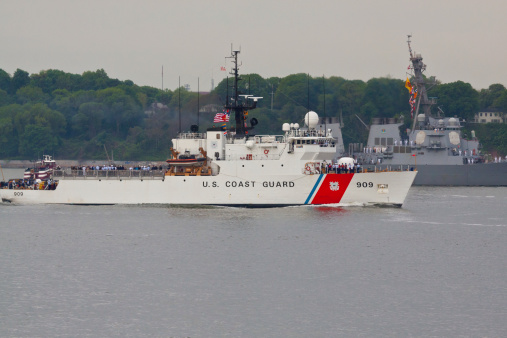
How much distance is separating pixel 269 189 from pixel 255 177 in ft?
3.97

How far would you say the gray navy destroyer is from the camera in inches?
3319

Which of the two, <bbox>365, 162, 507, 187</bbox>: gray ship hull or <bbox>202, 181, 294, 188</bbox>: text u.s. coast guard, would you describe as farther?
<bbox>365, 162, 507, 187</bbox>: gray ship hull

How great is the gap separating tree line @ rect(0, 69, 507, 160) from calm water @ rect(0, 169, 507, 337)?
64.2m

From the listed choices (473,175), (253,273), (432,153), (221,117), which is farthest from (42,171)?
(473,175)

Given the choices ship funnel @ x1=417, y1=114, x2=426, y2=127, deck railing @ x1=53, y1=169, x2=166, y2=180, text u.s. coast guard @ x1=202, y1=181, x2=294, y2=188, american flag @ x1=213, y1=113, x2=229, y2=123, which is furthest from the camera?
ship funnel @ x1=417, y1=114, x2=426, y2=127

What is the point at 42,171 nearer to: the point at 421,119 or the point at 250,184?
the point at 250,184

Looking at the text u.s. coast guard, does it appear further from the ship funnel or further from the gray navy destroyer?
the ship funnel

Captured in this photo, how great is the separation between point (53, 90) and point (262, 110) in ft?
173

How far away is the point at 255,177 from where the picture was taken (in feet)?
165

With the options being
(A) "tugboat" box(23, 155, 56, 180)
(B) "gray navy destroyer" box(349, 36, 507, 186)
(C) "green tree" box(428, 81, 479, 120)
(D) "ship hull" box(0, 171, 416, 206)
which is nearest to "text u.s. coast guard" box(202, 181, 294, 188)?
(D) "ship hull" box(0, 171, 416, 206)

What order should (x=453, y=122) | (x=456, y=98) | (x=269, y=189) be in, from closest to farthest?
(x=269, y=189), (x=453, y=122), (x=456, y=98)

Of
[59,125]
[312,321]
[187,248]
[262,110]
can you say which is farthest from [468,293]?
[59,125]

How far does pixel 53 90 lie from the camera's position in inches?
6206

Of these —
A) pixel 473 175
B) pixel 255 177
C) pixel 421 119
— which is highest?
pixel 421 119
